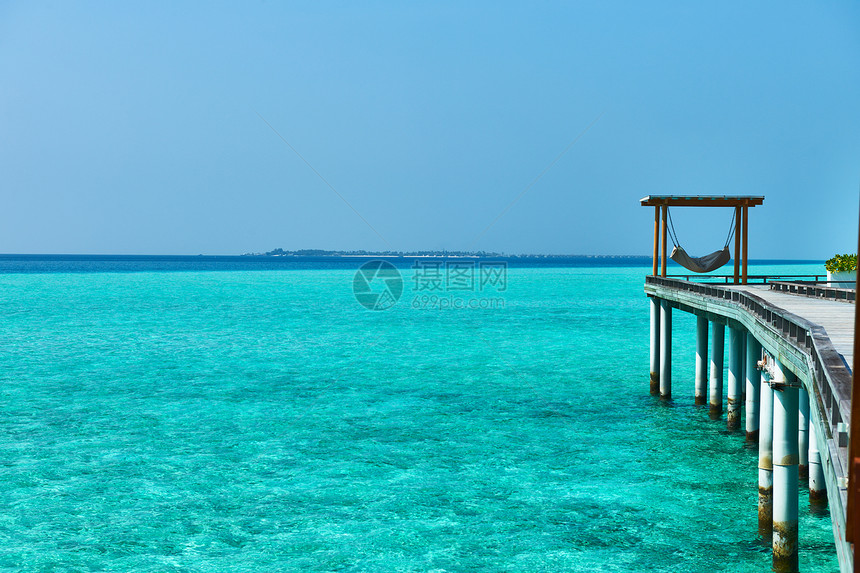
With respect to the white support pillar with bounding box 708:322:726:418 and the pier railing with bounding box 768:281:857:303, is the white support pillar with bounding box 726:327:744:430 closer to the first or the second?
the white support pillar with bounding box 708:322:726:418

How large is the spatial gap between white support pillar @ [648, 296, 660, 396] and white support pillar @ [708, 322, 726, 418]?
2.85 meters

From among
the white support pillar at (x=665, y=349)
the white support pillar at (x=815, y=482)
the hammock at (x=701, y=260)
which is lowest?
the white support pillar at (x=815, y=482)

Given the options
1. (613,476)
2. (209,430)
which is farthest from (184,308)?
(613,476)

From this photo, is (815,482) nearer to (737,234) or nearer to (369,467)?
(369,467)

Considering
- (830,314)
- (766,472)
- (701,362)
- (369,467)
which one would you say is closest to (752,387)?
(830,314)

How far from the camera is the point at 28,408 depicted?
21.2 metres

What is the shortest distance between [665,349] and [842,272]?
17.5ft

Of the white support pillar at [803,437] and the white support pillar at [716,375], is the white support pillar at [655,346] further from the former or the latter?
the white support pillar at [803,437]

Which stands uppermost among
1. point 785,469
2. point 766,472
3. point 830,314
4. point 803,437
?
point 830,314

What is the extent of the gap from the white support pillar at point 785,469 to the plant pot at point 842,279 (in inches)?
470

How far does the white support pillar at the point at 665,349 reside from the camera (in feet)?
69.8

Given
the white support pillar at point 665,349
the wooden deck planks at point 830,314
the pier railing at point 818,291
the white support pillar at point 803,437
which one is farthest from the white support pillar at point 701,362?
the white support pillar at point 803,437

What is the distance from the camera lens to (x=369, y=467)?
15.4m

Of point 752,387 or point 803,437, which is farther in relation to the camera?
point 752,387
